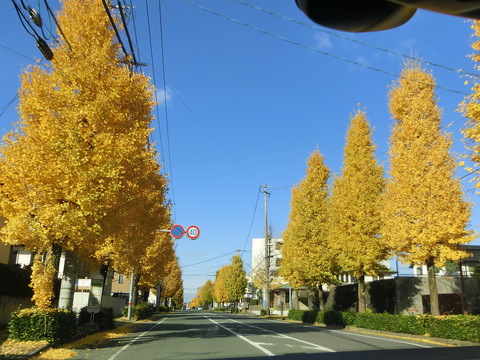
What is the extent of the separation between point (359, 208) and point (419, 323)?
881 centimetres

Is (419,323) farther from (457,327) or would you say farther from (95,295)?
(95,295)

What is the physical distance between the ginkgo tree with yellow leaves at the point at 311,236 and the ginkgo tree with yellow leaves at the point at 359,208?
17.9ft

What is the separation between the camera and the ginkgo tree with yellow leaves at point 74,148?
11.7 m

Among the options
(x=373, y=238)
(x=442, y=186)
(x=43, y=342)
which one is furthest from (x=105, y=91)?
(x=373, y=238)

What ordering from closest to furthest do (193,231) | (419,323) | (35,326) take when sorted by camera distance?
(35,326), (419,323), (193,231)

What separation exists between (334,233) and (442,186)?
9.66 m

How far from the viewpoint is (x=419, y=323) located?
17031 mm

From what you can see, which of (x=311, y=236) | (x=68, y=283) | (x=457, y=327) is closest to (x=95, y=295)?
(x=68, y=283)

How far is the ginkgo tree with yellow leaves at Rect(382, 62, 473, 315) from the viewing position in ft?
56.9

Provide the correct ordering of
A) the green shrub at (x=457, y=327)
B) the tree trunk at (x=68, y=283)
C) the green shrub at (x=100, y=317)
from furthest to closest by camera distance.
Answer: the green shrub at (x=100, y=317) → the tree trunk at (x=68, y=283) → the green shrub at (x=457, y=327)

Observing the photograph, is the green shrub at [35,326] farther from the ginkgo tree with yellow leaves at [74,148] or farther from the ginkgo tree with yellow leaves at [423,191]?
the ginkgo tree with yellow leaves at [423,191]

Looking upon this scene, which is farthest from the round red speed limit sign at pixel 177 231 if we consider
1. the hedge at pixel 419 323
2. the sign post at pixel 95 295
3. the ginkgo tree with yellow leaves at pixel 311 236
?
the ginkgo tree with yellow leaves at pixel 311 236

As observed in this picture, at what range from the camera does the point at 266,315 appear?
47312mm

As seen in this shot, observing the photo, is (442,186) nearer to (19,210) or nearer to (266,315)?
(19,210)
